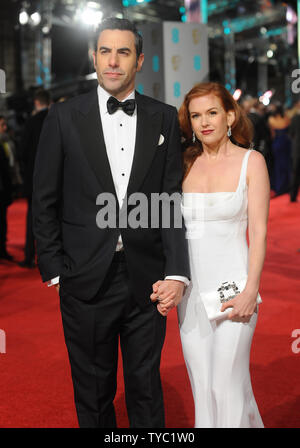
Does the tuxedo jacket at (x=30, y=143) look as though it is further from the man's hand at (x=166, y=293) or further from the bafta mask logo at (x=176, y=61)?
the man's hand at (x=166, y=293)

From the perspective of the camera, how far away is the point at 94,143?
1.66 m

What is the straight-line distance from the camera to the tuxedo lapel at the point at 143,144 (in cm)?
166

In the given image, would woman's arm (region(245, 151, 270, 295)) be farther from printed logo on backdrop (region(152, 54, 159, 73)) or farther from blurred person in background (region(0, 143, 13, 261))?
blurred person in background (region(0, 143, 13, 261))

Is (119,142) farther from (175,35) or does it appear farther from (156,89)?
(175,35)

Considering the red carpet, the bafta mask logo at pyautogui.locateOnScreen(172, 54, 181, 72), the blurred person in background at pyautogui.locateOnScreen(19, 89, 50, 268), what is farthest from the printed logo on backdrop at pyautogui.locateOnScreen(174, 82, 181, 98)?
the red carpet

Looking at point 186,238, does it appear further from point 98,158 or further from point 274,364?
point 274,364

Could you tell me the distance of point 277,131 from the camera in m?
10.2

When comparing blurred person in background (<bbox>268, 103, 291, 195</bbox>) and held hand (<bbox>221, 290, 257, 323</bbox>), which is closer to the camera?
held hand (<bbox>221, 290, 257, 323</bbox>)

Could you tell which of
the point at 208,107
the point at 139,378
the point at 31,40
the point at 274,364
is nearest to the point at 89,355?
the point at 139,378

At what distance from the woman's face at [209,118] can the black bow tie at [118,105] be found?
0.26 m

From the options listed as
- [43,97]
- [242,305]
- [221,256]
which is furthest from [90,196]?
[43,97]

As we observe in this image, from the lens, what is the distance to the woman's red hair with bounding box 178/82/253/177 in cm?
185

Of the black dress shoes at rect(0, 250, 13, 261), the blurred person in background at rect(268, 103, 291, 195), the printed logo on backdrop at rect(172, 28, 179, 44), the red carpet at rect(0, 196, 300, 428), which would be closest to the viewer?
the red carpet at rect(0, 196, 300, 428)

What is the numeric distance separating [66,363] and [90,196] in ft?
5.44
